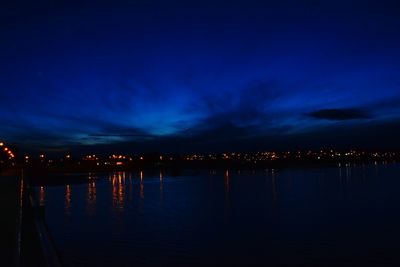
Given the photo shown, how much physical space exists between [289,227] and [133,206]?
66.7 feet

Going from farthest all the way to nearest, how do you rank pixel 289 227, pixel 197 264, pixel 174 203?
pixel 174 203
pixel 289 227
pixel 197 264

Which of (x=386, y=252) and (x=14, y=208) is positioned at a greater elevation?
(x=14, y=208)

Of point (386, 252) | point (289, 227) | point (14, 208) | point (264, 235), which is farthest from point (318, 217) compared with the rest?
point (14, 208)

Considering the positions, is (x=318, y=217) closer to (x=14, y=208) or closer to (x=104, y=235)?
(x=104, y=235)

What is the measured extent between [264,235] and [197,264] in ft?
28.8

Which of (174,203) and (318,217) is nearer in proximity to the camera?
(318,217)

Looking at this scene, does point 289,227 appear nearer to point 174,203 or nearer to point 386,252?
point 386,252

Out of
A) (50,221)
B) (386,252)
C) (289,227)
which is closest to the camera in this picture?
(386,252)

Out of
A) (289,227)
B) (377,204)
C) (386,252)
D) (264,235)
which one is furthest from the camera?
(377,204)

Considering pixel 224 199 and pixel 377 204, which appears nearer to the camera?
pixel 377 204

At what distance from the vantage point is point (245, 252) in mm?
24484

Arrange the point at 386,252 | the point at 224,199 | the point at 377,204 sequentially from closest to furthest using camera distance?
the point at 386,252
the point at 377,204
the point at 224,199

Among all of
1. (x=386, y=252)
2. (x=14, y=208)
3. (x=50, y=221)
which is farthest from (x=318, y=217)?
(x=14, y=208)

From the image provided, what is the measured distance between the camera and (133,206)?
1925 inches
